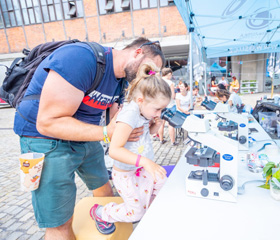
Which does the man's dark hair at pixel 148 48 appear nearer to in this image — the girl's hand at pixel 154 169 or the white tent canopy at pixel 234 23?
the girl's hand at pixel 154 169

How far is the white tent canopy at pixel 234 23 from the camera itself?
140 inches

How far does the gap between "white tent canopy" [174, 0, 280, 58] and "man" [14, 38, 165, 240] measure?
2.26 metres

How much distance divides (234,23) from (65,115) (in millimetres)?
4844

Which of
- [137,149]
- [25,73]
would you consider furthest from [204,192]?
[25,73]

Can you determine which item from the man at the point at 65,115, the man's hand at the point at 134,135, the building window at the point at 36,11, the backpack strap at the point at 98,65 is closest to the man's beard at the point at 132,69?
the man at the point at 65,115

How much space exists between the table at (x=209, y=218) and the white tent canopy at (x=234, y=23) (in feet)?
9.71

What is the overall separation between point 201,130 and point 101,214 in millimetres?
1082

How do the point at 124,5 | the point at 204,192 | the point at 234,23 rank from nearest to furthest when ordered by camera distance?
the point at 204,192 → the point at 234,23 → the point at 124,5

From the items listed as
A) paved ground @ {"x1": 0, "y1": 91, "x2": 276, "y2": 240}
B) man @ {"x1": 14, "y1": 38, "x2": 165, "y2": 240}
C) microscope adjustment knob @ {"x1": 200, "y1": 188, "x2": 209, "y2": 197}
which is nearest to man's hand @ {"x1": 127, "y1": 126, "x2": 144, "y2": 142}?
man @ {"x1": 14, "y1": 38, "x2": 165, "y2": 240}

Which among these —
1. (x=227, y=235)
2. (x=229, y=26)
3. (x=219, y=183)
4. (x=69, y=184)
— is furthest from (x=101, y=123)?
(x=229, y=26)

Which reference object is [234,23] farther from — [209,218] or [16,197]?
[16,197]

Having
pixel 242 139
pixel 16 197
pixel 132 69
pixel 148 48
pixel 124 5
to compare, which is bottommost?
pixel 16 197

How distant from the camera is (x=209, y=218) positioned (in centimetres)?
98

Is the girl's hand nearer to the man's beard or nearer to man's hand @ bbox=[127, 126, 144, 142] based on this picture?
man's hand @ bbox=[127, 126, 144, 142]
